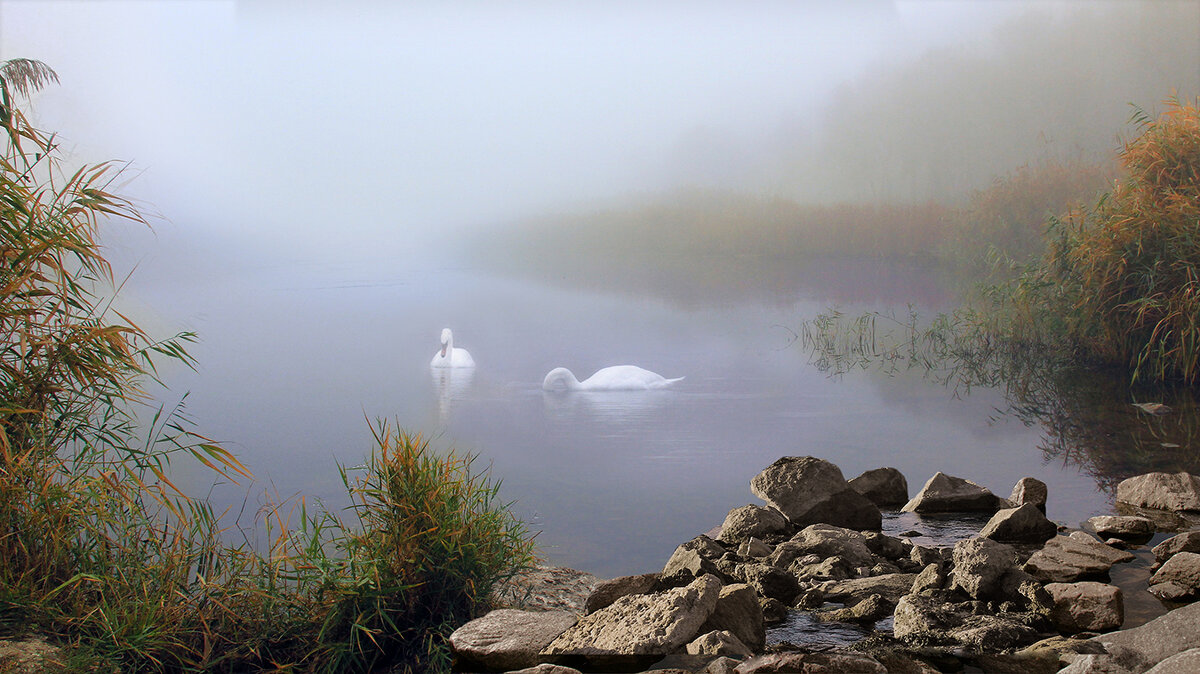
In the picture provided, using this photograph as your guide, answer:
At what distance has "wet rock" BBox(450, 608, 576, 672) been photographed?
2199 mm

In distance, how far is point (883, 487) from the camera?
421 cm

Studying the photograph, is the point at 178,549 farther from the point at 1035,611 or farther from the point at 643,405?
the point at 643,405

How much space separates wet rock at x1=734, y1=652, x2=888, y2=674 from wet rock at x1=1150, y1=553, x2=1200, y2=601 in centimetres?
127

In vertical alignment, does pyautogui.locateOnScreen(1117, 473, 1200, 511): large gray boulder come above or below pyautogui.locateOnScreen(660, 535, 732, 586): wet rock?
below

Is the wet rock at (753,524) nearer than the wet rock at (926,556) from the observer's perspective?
No

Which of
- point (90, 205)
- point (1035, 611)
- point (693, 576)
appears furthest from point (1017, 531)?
point (90, 205)

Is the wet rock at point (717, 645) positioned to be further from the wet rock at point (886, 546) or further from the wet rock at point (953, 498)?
the wet rock at point (953, 498)

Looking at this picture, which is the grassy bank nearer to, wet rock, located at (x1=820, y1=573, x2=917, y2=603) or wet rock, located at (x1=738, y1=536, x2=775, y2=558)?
wet rock, located at (x1=738, y1=536, x2=775, y2=558)

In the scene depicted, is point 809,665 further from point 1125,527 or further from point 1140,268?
point 1140,268

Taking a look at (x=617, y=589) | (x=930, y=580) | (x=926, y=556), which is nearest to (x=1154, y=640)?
(x=930, y=580)

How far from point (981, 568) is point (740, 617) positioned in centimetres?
83

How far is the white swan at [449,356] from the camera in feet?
19.5

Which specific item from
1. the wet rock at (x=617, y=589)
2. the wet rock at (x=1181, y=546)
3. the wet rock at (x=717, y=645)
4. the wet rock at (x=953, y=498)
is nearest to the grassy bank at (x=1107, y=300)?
the wet rock at (x=953, y=498)

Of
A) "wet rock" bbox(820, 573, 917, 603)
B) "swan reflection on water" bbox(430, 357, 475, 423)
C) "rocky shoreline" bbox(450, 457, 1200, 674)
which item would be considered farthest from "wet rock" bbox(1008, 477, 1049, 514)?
"swan reflection on water" bbox(430, 357, 475, 423)
